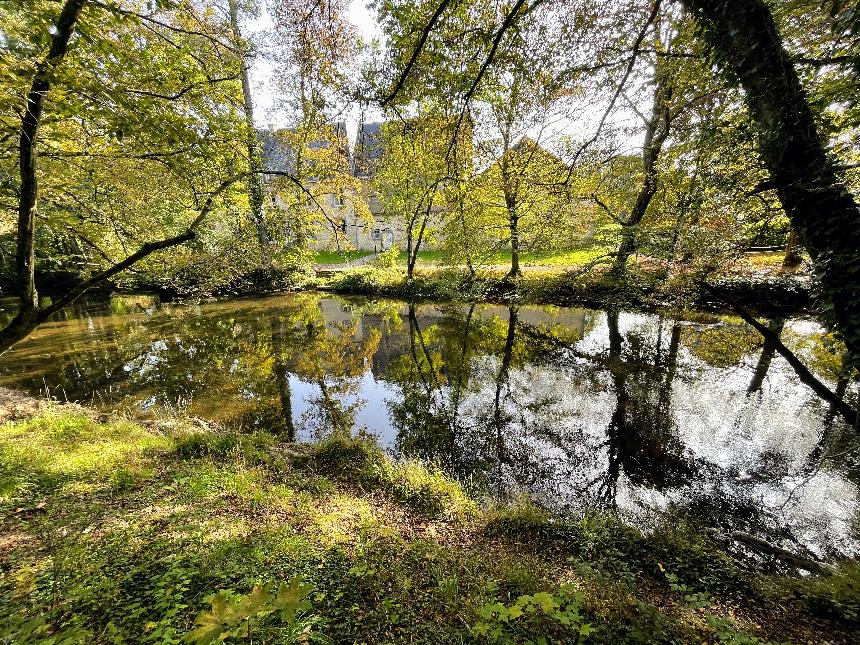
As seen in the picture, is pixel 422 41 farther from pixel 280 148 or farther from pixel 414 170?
pixel 280 148

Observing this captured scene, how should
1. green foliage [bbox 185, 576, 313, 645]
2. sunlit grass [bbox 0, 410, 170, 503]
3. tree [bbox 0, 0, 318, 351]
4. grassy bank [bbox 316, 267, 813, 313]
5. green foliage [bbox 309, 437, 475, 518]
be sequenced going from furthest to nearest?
grassy bank [bbox 316, 267, 813, 313] → green foliage [bbox 309, 437, 475, 518] → sunlit grass [bbox 0, 410, 170, 503] → tree [bbox 0, 0, 318, 351] → green foliage [bbox 185, 576, 313, 645]

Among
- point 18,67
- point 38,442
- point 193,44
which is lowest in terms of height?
point 38,442

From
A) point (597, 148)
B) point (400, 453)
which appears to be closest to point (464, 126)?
point (597, 148)

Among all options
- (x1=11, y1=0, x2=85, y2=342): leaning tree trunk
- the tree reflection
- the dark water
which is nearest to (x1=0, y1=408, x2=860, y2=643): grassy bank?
the dark water

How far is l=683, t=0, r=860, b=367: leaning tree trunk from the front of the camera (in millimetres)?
2621

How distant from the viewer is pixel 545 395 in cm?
880

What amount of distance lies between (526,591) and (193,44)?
7.02 meters

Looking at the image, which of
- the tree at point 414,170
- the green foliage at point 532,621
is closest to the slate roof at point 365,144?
the tree at point 414,170

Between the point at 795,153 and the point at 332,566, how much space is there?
5.31m

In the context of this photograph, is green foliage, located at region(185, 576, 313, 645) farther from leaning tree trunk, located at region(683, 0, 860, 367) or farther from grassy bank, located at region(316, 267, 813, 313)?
grassy bank, located at region(316, 267, 813, 313)

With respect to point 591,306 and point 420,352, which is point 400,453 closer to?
point 420,352

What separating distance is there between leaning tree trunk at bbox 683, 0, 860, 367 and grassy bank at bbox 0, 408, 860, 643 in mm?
2546

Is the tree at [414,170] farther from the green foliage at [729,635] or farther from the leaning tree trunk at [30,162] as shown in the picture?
the green foliage at [729,635]

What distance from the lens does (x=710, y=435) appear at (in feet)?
22.1
